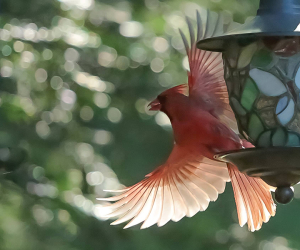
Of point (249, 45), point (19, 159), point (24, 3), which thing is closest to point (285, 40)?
point (249, 45)

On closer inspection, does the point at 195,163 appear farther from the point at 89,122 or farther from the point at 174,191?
the point at 89,122

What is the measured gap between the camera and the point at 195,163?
8.46ft

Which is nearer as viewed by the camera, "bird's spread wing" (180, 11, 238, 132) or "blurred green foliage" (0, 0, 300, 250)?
"bird's spread wing" (180, 11, 238, 132)

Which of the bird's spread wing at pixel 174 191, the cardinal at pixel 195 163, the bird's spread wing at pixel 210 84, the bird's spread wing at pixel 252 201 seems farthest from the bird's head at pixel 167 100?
the bird's spread wing at pixel 252 201

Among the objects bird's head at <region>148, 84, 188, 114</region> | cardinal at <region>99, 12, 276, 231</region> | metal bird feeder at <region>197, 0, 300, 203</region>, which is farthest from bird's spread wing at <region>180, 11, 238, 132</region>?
metal bird feeder at <region>197, 0, 300, 203</region>

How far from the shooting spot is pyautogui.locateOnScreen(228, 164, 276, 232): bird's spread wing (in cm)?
217

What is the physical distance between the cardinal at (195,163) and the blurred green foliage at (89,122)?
46cm

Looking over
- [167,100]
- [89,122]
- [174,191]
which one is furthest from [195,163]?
[89,122]

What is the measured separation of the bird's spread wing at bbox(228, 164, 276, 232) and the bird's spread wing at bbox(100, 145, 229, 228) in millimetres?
187

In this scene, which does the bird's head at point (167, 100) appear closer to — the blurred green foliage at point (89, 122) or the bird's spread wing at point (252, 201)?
the bird's spread wing at point (252, 201)

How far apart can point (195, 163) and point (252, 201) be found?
437 mm

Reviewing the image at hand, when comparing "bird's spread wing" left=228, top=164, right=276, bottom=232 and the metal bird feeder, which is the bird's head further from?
the metal bird feeder

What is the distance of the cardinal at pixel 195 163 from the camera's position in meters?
2.28

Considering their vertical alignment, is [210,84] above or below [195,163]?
above
